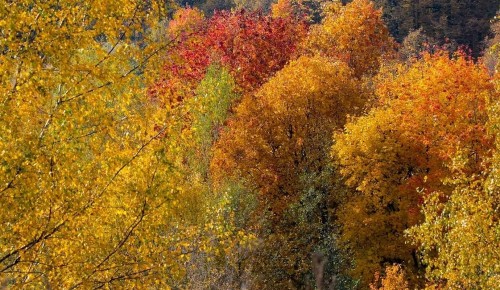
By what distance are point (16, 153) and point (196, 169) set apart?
3268cm

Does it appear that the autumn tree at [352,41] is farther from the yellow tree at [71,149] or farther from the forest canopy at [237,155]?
the yellow tree at [71,149]

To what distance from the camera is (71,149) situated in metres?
11.6

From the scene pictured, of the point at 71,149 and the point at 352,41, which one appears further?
the point at 352,41

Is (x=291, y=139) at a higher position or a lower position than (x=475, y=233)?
higher

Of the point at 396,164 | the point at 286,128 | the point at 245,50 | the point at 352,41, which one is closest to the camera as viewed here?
the point at 396,164

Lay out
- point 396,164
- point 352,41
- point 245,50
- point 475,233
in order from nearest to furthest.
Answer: point 475,233, point 396,164, point 245,50, point 352,41

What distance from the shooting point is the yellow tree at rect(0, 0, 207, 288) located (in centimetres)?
1059

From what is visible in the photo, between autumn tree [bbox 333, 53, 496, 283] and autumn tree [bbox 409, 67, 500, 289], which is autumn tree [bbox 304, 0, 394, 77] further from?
autumn tree [bbox 409, 67, 500, 289]

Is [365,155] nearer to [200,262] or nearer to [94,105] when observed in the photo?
[200,262]

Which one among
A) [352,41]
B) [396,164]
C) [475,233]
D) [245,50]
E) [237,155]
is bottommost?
[475,233]

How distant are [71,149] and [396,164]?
106ft

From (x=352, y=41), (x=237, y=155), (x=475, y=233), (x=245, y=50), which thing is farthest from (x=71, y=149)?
(x=352, y=41)

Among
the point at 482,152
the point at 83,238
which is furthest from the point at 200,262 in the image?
the point at 482,152

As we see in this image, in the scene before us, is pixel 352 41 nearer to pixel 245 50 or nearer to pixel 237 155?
pixel 245 50
